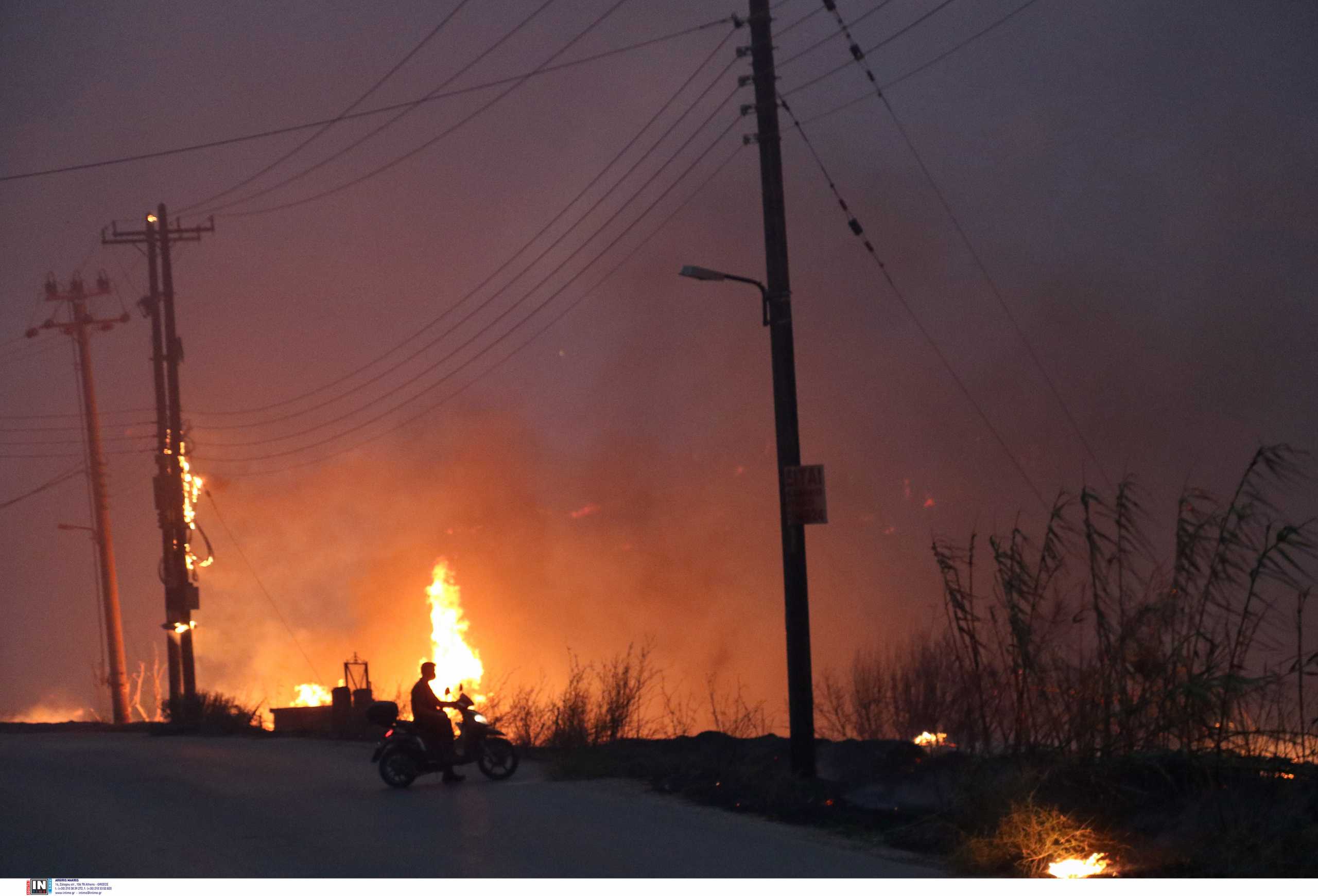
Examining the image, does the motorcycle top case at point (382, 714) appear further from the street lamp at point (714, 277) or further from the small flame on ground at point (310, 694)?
the small flame on ground at point (310, 694)

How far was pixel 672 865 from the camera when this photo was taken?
10250 mm

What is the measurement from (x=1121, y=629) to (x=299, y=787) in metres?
9.85

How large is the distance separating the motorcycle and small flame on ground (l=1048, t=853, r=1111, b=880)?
27.4ft

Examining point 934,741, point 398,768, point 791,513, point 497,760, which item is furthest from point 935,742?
point 398,768

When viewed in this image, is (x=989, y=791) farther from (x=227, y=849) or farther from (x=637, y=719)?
(x=637, y=719)

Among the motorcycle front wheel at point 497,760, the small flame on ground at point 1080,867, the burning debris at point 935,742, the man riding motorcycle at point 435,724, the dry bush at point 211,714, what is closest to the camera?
the small flame on ground at point 1080,867

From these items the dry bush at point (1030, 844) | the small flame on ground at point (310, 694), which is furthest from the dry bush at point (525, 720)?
the small flame on ground at point (310, 694)

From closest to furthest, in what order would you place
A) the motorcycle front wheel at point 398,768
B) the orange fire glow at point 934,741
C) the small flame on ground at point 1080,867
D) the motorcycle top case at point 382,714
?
the small flame on ground at point 1080,867 → the orange fire glow at point 934,741 → the motorcycle front wheel at point 398,768 → the motorcycle top case at point 382,714

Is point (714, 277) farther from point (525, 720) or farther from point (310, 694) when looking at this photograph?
point (310, 694)

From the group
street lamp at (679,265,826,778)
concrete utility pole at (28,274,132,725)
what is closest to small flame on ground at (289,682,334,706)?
concrete utility pole at (28,274,132,725)

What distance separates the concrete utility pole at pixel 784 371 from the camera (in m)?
15.0

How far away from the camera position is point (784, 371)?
15359mm

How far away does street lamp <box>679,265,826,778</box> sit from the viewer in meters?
14.9

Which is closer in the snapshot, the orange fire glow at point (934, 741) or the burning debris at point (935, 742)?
the burning debris at point (935, 742)
